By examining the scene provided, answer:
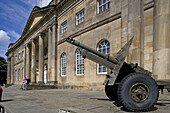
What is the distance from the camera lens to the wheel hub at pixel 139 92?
3.46m

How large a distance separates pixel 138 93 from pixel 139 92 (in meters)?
0.04

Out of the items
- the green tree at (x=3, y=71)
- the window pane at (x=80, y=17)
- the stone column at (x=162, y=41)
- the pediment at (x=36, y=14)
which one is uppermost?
the pediment at (x=36, y=14)

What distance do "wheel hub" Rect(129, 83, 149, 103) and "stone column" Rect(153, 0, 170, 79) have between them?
4.57 meters

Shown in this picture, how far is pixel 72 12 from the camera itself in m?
16.0

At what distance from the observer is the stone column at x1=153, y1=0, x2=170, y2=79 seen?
24.7ft

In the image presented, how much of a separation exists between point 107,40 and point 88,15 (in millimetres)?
3753

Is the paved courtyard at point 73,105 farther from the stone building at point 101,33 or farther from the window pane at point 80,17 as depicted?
the window pane at point 80,17

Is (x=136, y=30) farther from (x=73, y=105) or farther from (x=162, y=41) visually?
(x=73, y=105)

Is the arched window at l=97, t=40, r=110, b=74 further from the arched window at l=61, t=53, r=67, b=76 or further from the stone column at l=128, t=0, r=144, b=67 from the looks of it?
the arched window at l=61, t=53, r=67, b=76

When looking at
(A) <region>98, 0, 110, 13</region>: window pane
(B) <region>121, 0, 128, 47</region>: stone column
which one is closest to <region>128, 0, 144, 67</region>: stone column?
(B) <region>121, 0, 128, 47</region>: stone column

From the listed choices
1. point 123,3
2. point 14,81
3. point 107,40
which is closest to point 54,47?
point 107,40

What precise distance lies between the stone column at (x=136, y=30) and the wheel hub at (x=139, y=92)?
550 centimetres

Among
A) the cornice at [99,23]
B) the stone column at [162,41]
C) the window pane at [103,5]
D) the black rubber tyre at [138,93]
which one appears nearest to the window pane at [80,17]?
the cornice at [99,23]

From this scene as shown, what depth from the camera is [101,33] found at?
12109mm
